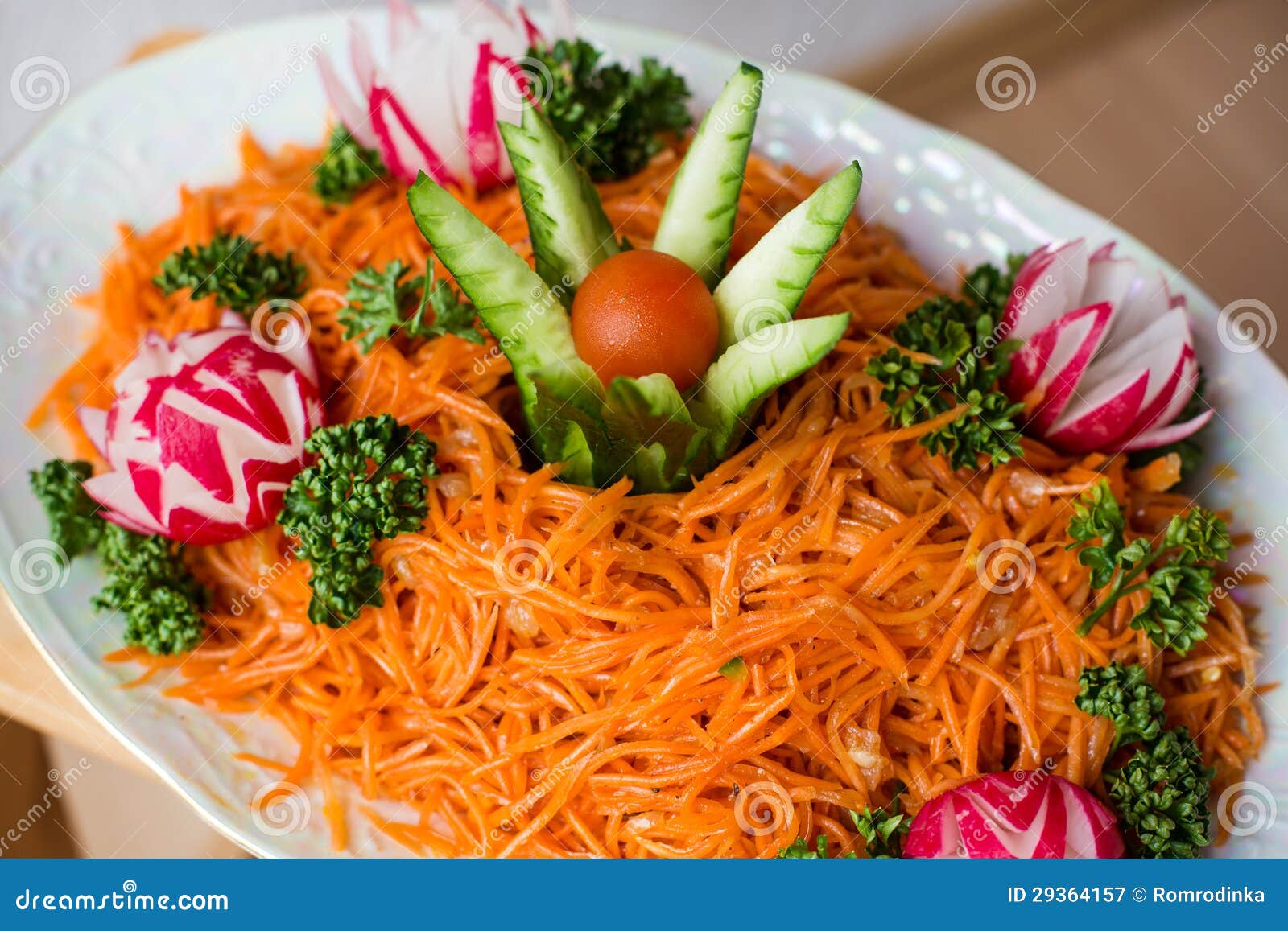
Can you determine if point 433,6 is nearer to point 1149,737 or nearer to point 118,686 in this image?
point 118,686

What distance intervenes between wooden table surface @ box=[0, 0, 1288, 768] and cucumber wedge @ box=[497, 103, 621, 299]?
2.30 meters

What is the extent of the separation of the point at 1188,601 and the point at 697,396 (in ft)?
3.17

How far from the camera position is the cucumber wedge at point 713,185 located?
185 centimetres

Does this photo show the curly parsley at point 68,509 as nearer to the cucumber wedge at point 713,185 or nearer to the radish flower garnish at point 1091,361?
the cucumber wedge at point 713,185

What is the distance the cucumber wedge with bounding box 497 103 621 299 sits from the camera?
6.18 ft

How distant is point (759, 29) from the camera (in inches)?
169
